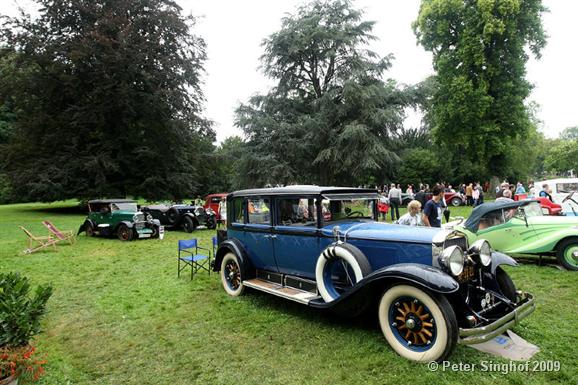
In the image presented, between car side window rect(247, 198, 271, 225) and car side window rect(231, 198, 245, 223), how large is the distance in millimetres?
229

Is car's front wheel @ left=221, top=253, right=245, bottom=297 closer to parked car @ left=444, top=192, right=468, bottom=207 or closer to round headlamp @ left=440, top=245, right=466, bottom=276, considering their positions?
round headlamp @ left=440, top=245, right=466, bottom=276

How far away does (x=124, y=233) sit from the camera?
13.4 meters

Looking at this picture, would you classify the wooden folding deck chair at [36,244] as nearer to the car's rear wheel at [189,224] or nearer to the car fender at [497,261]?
the car's rear wheel at [189,224]

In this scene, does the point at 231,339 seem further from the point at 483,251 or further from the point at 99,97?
the point at 99,97

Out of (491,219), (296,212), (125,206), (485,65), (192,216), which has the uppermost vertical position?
(485,65)

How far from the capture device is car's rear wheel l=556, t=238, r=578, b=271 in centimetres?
732

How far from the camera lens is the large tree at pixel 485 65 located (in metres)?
24.2

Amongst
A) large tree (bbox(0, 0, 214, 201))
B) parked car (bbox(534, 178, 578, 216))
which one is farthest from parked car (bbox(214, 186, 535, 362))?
large tree (bbox(0, 0, 214, 201))

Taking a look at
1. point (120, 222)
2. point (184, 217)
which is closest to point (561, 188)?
point (184, 217)

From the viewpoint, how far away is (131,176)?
25.8 meters

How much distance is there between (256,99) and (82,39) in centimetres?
1124

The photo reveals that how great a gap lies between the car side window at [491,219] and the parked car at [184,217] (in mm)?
11315

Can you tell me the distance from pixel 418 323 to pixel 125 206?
1324 cm

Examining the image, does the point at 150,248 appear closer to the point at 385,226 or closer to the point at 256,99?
the point at 385,226
